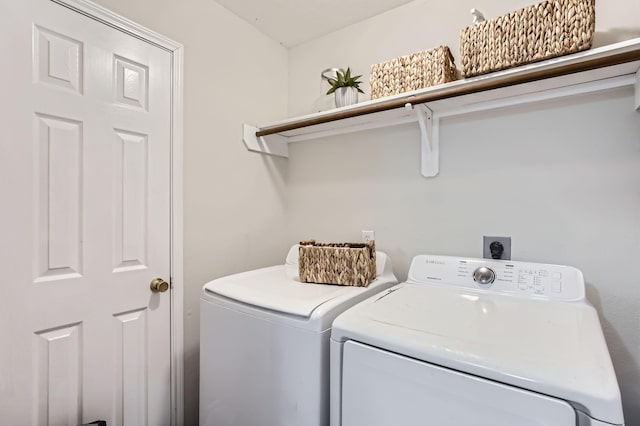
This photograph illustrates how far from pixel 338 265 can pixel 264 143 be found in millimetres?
992

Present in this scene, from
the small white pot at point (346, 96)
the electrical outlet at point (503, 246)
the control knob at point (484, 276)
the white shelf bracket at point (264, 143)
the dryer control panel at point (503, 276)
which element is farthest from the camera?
the white shelf bracket at point (264, 143)

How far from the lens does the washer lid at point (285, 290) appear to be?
3.65ft

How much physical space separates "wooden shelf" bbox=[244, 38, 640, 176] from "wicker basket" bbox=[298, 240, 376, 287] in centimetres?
59

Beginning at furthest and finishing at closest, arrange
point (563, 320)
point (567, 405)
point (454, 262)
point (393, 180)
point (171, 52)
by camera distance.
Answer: point (393, 180), point (171, 52), point (454, 262), point (563, 320), point (567, 405)

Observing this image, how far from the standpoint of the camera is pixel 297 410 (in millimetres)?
1041

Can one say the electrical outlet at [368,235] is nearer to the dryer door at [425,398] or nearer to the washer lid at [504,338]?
the washer lid at [504,338]

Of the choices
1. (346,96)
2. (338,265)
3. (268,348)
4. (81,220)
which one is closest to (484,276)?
(338,265)

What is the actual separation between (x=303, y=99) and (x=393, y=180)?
0.86 meters

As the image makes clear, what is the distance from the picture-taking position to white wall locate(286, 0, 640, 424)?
47.7 inches

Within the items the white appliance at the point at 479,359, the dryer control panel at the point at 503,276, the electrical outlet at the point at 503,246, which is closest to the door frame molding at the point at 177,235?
the white appliance at the point at 479,359

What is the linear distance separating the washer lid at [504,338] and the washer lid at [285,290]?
13cm

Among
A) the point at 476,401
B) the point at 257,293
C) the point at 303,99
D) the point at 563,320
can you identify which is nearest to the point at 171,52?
the point at 303,99

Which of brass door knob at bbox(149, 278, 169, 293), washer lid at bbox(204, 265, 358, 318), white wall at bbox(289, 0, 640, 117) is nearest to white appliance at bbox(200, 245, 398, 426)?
washer lid at bbox(204, 265, 358, 318)

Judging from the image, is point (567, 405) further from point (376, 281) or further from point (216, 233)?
point (216, 233)
